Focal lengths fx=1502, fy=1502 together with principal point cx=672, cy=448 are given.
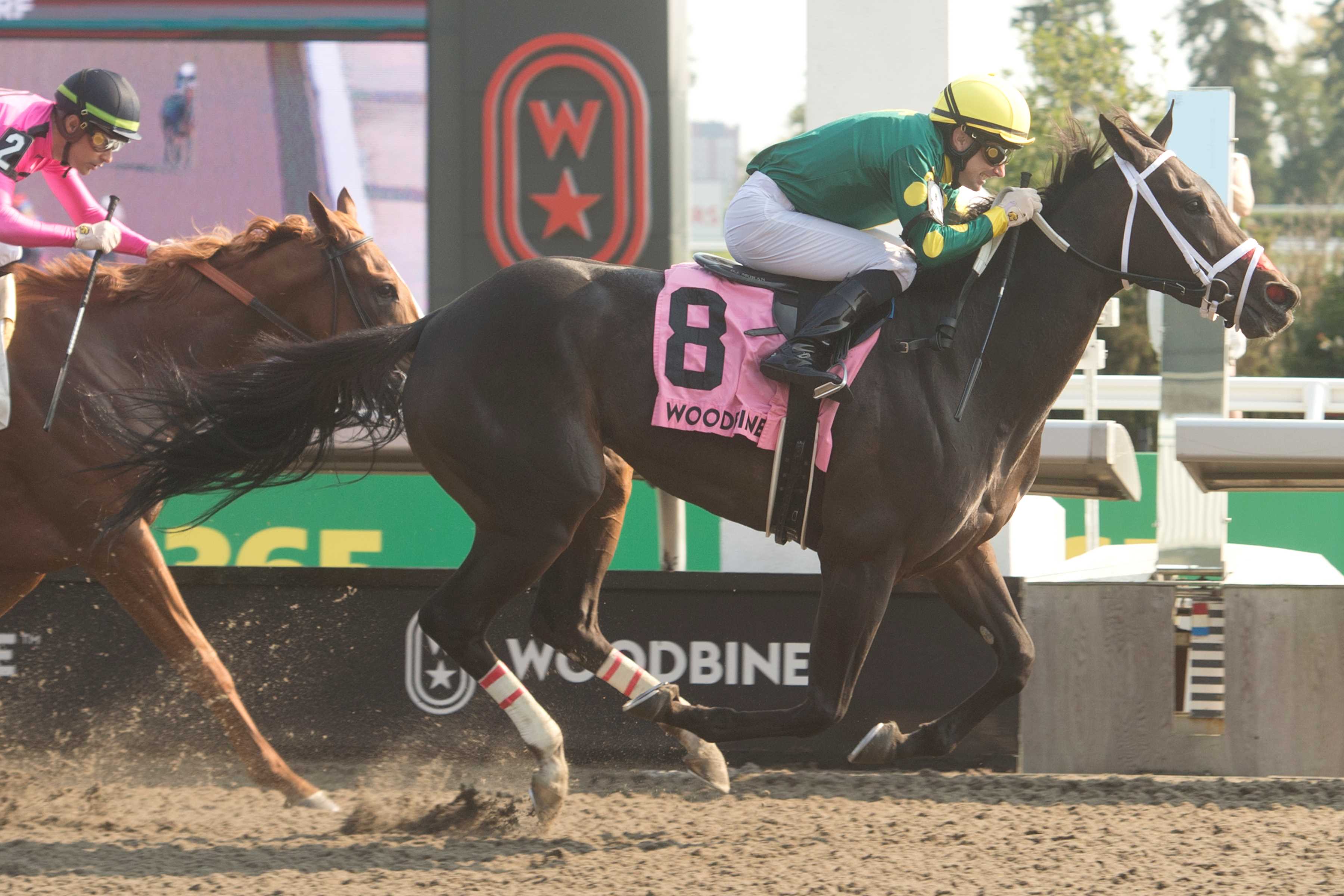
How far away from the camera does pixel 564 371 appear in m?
4.07

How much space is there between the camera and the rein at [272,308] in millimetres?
4719

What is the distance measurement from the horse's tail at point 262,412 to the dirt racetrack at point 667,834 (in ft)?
3.10

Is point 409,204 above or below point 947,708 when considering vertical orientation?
above

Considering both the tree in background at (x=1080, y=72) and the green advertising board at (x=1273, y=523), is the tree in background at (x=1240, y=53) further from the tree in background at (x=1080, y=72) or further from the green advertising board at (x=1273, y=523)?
the green advertising board at (x=1273, y=523)

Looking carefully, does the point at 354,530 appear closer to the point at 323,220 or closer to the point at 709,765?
the point at 323,220

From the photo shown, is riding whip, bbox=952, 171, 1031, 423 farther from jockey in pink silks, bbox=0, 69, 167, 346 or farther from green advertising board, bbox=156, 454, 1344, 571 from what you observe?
green advertising board, bbox=156, 454, 1344, 571

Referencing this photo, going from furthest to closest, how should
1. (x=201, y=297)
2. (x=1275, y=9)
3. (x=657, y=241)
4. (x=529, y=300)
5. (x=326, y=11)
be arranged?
(x=1275, y=9) → (x=326, y=11) → (x=657, y=241) → (x=201, y=297) → (x=529, y=300)

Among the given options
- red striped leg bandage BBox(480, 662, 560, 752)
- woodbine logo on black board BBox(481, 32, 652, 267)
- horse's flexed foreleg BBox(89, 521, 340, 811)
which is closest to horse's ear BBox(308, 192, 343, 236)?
horse's flexed foreleg BBox(89, 521, 340, 811)

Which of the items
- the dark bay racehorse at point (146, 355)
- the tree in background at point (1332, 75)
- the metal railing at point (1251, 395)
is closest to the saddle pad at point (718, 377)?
the dark bay racehorse at point (146, 355)

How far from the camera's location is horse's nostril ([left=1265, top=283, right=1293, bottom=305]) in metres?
3.88

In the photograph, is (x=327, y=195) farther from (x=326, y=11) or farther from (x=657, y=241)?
(x=657, y=241)

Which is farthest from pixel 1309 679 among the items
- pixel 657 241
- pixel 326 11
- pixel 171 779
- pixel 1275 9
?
pixel 1275 9

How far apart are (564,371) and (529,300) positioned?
23 centimetres

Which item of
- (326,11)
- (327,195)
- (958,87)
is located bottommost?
(958,87)
